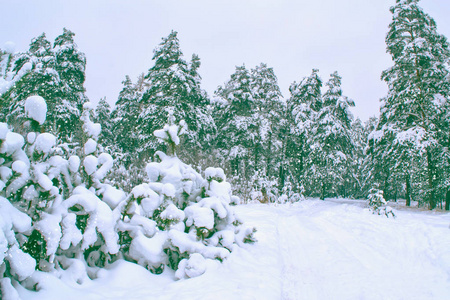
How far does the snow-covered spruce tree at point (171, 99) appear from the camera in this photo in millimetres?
19953

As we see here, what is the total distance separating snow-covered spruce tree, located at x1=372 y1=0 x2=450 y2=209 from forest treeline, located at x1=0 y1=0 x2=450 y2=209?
5 cm

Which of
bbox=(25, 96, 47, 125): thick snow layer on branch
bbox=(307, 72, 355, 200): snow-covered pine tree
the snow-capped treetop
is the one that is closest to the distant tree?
bbox=(307, 72, 355, 200): snow-covered pine tree

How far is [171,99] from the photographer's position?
66.3 feet

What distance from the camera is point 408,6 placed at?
14641 mm

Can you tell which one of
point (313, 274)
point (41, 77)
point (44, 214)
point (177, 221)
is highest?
point (41, 77)

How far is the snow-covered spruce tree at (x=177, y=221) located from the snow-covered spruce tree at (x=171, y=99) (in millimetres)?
13815

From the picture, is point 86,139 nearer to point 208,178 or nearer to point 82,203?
point 82,203

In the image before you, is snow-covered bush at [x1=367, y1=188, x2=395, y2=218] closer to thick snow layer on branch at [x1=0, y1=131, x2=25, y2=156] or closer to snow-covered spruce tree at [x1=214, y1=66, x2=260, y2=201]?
thick snow layer on branch at [x1=0, y1=131, x2=25, y2=156]

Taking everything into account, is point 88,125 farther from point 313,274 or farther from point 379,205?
point 379,205

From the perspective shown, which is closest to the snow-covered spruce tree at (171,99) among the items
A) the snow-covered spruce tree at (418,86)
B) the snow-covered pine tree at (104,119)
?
the snow-covered pine tree at (104,119)

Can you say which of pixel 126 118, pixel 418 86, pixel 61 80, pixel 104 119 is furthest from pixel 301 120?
pixel 104 119

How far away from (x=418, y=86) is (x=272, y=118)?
13967 mm

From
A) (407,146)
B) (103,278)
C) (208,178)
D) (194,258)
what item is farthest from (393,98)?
(103,278)

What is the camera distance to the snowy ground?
3135mm
